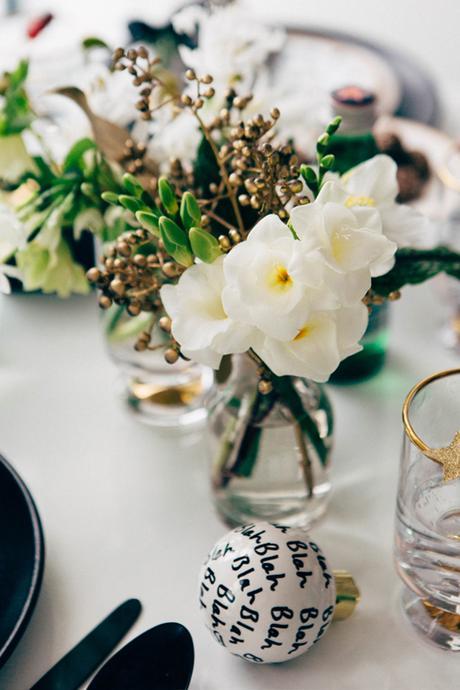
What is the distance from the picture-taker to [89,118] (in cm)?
65

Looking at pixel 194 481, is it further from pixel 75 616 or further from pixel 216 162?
pixel 216 162

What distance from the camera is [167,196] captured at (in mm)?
499

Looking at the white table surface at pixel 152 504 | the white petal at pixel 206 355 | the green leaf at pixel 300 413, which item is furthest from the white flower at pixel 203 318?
the white table surface at pixel 152 504

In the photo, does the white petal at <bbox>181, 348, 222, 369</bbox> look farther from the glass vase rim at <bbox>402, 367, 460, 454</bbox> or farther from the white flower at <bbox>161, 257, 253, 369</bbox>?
the glass vase rim at <bbox>402, 367, 460, 454</bbox>

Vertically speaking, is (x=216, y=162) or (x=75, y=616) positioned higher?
(x=216, y=162)

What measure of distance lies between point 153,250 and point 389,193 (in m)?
0.18

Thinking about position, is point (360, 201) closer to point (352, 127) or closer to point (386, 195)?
point (386, 195)

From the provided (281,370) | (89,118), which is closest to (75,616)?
(281,370)

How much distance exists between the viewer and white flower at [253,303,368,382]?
468 mm

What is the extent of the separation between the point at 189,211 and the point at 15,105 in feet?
0.89

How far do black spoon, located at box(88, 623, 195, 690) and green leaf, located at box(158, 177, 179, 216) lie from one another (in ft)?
0.86

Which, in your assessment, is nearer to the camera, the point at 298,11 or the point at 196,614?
the point at 196,614

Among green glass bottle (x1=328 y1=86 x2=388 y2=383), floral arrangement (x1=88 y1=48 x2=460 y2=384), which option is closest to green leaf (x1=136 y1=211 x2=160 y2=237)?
floral arrangement (x1=88 y1=48 x2=460 y2=384)

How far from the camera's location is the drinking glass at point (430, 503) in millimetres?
523
